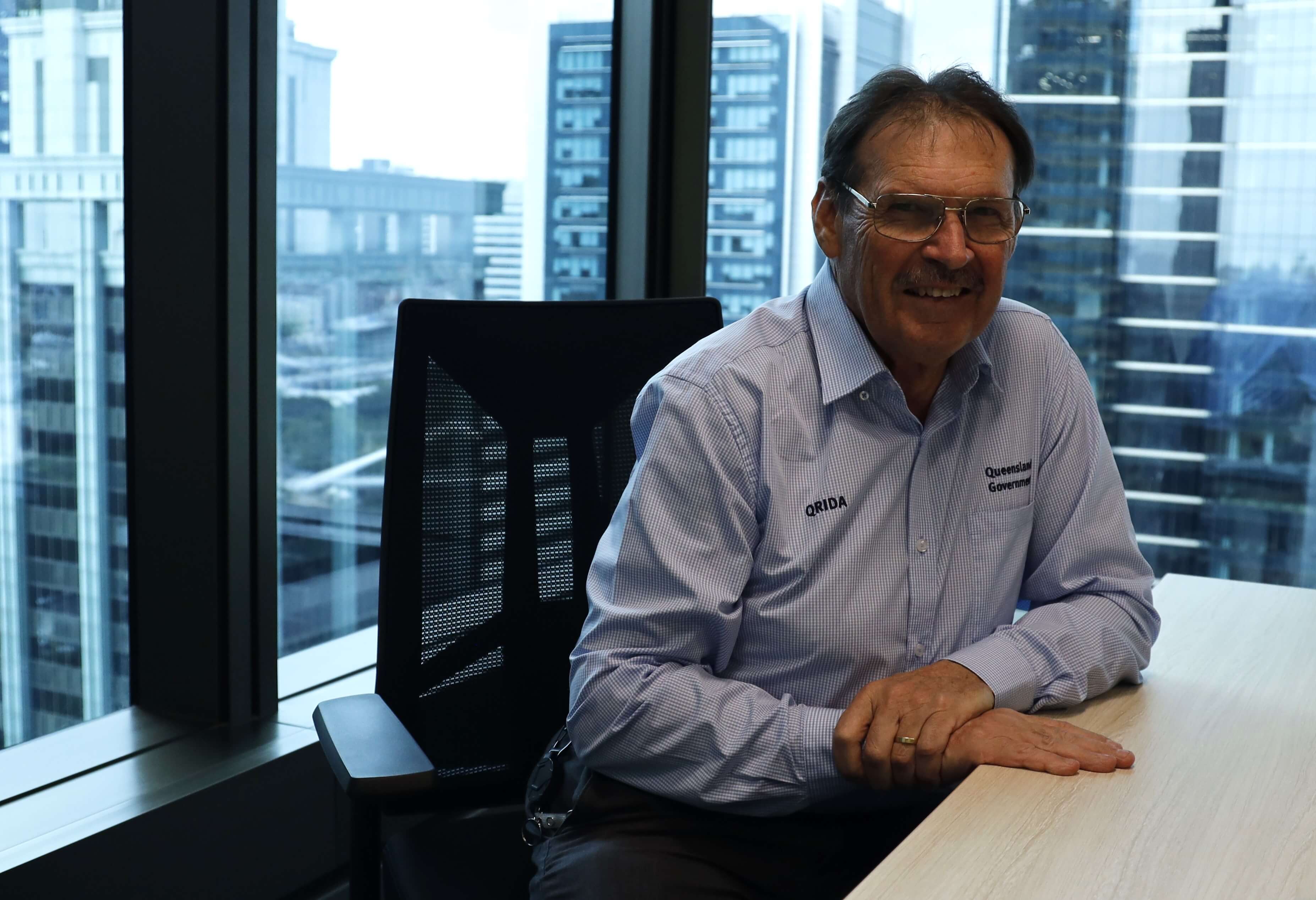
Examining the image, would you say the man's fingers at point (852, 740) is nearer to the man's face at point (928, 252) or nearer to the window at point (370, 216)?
the man's face at point (928, 252)

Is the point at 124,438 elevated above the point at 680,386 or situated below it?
below

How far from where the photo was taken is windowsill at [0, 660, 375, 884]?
168 cm

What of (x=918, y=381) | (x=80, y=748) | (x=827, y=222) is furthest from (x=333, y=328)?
(x=918, y=381)

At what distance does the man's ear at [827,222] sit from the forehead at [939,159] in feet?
0.32

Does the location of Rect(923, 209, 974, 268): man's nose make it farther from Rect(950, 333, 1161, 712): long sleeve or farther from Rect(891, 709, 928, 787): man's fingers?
Rect(891, 709, 928, 787): man's fingers

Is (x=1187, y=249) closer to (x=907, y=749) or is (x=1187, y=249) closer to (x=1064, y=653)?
(x=1064, y=653)

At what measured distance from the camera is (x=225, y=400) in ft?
6.26

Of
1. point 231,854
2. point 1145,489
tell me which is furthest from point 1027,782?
point 1145,489

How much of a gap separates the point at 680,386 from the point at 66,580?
3.60 feet

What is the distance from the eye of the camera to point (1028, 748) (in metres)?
1.13

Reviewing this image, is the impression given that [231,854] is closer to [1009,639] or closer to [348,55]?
[1009,639]

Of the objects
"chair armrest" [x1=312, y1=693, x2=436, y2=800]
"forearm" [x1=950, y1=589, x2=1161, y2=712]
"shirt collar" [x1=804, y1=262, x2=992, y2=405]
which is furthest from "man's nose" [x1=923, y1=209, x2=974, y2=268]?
"chair armrest" [x1=312, y1=693, x2=436, y2=800]

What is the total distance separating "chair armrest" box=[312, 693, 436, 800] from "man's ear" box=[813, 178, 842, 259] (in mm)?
755

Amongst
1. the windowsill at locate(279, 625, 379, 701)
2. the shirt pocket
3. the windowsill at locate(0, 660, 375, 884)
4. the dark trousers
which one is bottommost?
the windowsill at locate(0, 660, 375, 884)
